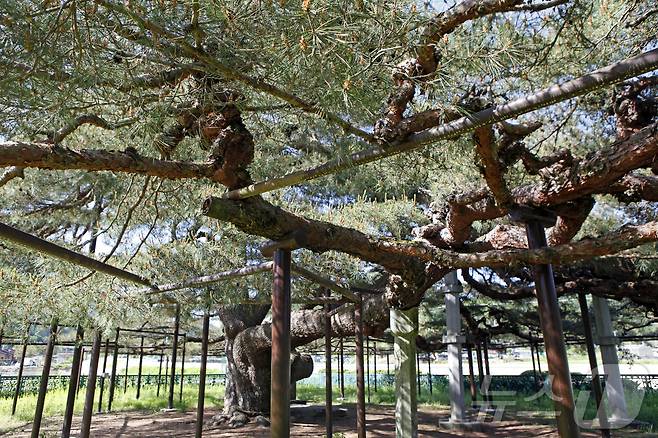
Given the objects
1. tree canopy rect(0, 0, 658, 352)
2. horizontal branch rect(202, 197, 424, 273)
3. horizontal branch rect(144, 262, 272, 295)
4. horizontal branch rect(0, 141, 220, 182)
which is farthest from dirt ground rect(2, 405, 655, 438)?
horizontal branch rect(0, 141, 220, 182)

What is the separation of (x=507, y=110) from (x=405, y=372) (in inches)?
115

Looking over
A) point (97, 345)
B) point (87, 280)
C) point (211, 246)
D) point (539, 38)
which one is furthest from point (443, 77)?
point (97, 345)

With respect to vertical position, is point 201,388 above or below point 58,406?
above

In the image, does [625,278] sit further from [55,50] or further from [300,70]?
[55,50]

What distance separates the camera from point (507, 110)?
49.7 inches

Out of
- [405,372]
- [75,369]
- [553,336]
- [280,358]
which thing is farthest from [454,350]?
[280,358]

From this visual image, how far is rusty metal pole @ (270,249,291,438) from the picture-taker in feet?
5.99

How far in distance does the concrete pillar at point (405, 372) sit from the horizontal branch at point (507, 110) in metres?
A: 2.39

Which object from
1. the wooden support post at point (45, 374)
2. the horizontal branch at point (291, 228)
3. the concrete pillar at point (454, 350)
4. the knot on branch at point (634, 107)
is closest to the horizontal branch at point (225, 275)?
the horizontal branch at point (291, 228)

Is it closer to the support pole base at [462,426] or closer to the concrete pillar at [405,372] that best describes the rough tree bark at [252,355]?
the concrete pillar at [405,372]

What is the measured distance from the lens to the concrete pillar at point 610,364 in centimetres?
633

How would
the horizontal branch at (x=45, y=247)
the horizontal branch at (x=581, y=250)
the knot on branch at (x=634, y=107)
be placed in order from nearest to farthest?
the horizontal branch at (x=45, y=247) → the horizontal branch at (x=581, y=250) → the knot on branch at (x=634, y=107)

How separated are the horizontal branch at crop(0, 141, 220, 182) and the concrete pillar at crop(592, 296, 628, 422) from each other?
6.50 metres

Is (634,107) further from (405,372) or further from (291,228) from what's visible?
(405,372)
